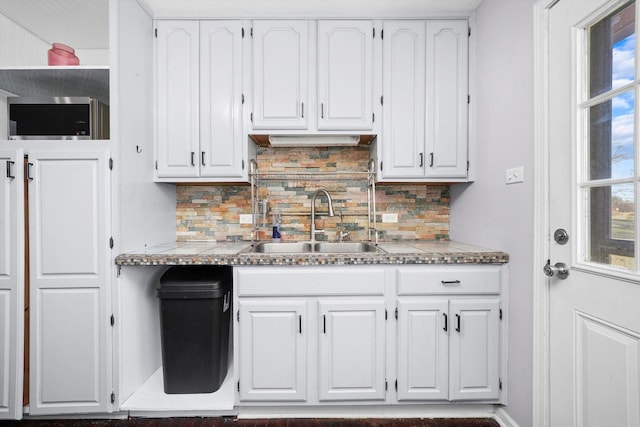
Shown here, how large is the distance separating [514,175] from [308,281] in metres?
1.26

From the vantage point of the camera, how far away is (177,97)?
2070 mm

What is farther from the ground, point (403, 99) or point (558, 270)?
point (403, 99)

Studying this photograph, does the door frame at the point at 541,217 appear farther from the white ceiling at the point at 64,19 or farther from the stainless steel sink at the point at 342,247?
the white ceiling at the point at 64,19

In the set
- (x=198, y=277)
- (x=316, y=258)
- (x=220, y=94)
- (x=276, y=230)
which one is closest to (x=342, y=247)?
(x=276, y=230)

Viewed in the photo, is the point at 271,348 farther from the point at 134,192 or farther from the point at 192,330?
the point at 134,192

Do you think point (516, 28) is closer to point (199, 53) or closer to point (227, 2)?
point (227, 2)

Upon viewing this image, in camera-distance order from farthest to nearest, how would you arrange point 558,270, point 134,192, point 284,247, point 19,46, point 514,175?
point 284,247 → point 19,46 → point 134,192 → point 514,175 → point 558,270

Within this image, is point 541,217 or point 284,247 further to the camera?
point 284,247

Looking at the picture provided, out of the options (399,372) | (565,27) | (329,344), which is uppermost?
(565,27)

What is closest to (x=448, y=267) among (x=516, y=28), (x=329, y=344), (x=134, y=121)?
(x=329, y=344)

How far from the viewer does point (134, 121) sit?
72.8 inches

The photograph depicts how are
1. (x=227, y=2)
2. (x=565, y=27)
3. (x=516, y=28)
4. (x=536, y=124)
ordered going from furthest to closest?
1. (x=227, y=2)
2. (x=516, y=28)
3. (x=536, y=124)
4. (x=565, y=27)

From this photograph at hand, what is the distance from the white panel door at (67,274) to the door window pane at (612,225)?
90.8 inches

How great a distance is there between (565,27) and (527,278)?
116 cm
